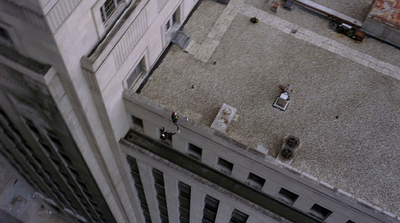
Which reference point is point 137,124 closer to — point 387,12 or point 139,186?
point 139,186

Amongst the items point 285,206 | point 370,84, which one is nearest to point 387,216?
point 285,206

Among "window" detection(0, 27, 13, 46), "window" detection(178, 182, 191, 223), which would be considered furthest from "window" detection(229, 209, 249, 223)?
"window" detection(0, 27, 13, 46)

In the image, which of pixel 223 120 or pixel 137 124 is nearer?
pixel 223 120

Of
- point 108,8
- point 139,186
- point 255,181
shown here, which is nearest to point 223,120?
point 255,181

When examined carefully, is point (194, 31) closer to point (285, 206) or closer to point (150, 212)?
point (285, 206)

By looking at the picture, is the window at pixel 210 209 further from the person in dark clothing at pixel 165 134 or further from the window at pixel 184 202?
the person in dark clothing at pixel 165 134
